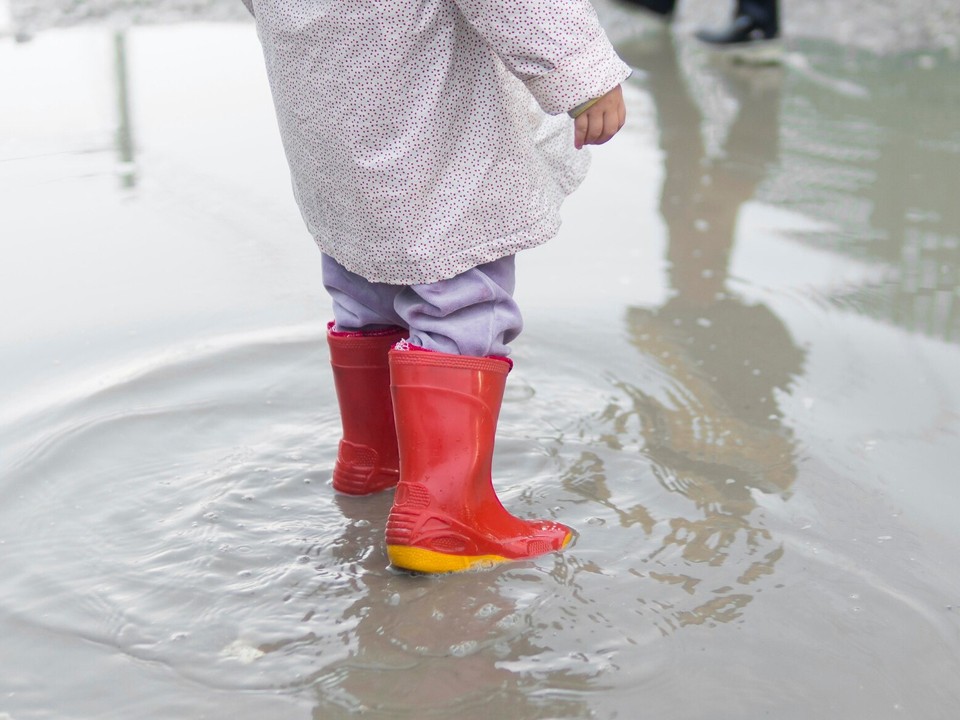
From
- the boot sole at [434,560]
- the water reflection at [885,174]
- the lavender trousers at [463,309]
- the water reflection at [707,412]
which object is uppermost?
the lavender trousers at [463,309]

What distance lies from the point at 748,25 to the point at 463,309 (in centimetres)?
340

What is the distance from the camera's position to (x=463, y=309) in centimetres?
163

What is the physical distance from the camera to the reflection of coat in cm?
146

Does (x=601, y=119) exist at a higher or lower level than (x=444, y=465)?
higher

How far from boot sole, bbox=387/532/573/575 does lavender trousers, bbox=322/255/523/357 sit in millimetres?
271

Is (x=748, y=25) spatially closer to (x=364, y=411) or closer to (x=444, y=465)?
(x=364, y=411)

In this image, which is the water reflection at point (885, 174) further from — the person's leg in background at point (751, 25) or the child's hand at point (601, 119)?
the child's hand at point (601, 119)

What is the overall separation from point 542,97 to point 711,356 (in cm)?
93

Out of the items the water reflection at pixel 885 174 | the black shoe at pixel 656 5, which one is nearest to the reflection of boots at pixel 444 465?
the water reflection at pixel 885 174

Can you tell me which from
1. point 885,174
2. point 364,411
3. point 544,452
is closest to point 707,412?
point 544,452

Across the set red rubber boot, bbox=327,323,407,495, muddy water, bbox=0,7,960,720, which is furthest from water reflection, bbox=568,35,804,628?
red rubber boot, bbox=327,323,407,495

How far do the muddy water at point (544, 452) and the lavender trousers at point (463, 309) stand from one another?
0.30 metres

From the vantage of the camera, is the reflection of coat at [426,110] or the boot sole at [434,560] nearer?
the reflection of coat at [426,110]

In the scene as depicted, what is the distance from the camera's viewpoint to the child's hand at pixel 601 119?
4.95ft
